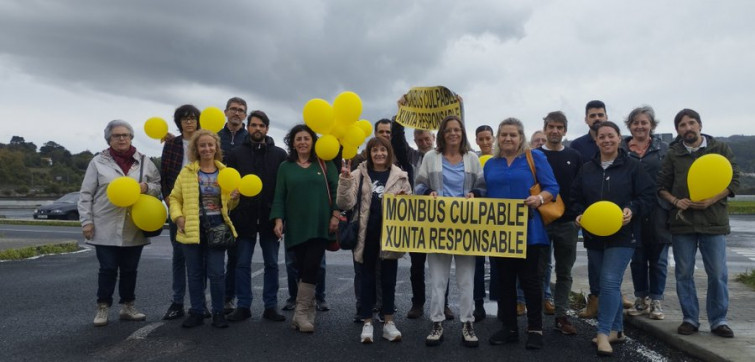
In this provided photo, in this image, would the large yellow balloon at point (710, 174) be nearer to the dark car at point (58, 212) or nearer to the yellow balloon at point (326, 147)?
the yellow balloon at point (326, 147)

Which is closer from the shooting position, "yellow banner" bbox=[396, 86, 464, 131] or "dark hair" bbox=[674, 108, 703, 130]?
"dark hair" bbox=[674, 108, 703, 130]

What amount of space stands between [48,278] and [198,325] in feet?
14.7

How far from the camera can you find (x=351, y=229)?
4914 mm

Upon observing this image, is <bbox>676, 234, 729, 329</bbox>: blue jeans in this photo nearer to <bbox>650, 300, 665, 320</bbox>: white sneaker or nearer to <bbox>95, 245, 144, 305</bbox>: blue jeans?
<bbox>650, 300, 665, 320</bbox>: white sneaker

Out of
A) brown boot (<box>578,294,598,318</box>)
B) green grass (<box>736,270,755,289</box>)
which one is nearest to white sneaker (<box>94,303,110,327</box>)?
brown boot (<box>578,294,598,318</box>)

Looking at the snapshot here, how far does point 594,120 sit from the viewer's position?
579 cm

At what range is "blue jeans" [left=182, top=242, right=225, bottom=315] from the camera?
519 centimetres

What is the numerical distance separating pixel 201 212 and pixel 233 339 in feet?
4.29

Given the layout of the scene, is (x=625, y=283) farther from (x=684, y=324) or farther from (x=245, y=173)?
(x=245, y=173)

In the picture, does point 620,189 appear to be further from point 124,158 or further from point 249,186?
point 124,158

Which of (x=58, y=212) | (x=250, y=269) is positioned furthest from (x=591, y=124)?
(x=58, y=212)

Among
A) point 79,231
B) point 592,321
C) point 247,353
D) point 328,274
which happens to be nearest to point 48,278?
point 328,274

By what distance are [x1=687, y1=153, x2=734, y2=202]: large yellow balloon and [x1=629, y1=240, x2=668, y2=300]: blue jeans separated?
974mm

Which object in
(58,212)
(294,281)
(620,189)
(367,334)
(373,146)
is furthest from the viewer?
(58,212)
